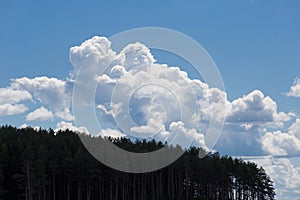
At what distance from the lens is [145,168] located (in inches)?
4523

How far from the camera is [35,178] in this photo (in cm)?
8244

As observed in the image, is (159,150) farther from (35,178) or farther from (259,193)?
(35,178)

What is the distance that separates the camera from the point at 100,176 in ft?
324

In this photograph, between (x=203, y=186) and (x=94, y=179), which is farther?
(x=203, y=186)

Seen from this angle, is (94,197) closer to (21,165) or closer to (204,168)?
(21,165)

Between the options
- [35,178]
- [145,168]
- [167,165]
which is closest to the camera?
[35,178]

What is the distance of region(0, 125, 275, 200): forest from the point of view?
286ft

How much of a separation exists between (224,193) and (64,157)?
51033mm

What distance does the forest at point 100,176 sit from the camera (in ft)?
286

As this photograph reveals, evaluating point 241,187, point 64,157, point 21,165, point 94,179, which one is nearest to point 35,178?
point 21,165

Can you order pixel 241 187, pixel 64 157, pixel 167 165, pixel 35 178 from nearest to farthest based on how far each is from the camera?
pixel 35 178 → pixel 64 157 → pixel 167 165 → pixel 241 187

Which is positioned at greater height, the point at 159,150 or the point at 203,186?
the point at 159,150

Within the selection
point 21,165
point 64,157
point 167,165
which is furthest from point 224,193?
point 21,165

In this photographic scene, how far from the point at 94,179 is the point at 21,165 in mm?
17186
